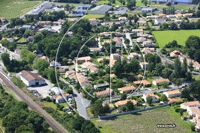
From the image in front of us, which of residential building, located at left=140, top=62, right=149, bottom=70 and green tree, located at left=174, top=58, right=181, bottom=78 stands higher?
green tree, located at left=174, top=58, right=181, bottom=78

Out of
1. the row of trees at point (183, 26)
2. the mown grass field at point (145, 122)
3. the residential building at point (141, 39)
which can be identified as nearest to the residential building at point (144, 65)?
the mown grass field at point (145, 122)

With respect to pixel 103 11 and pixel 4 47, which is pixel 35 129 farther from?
pixel 103 11

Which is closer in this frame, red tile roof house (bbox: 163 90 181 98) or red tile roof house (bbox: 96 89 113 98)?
red tile roof house (bbox: 96 89 113 98)

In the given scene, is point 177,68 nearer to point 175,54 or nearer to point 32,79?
point 175,54

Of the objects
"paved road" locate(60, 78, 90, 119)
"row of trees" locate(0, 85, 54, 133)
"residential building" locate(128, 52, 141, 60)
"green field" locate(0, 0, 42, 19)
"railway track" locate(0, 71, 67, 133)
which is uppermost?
"green field" locate(0, 0, 42, 19)

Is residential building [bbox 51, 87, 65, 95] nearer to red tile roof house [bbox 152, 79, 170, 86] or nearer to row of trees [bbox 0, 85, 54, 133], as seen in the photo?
row of trees [bbox 0, 85, 54, 133]

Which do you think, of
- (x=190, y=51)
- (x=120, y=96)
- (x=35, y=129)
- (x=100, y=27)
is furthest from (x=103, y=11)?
(x=35, y=129)

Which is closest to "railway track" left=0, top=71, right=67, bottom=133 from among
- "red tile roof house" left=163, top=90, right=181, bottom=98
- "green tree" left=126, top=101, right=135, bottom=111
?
"green tree" left=126, top=101, right=135, bottom=111
